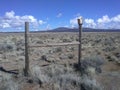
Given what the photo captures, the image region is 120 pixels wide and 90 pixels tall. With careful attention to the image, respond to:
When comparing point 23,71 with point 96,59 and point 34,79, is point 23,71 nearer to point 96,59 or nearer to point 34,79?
point 34,79

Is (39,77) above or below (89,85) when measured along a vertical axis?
above

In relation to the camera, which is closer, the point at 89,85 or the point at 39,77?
the point at 89,85

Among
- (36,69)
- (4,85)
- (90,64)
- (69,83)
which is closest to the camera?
(4,85)

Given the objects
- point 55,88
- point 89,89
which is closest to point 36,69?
point 55,88

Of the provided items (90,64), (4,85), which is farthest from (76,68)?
(4,85)

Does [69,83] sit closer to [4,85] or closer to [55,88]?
[55,88]

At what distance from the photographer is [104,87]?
33.6ft

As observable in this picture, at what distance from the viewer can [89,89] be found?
9992 millimetres

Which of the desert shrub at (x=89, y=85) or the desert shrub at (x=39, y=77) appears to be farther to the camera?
the desert shrub at (x=39, y=77)

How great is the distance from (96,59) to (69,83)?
14.3 ft

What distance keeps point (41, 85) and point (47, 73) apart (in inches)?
63.8

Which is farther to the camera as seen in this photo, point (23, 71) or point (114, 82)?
point (23, 71)

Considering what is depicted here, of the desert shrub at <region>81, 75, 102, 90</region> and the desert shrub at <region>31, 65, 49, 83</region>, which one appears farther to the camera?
the desert shrub at <region>31, 65, 49, 83</region>

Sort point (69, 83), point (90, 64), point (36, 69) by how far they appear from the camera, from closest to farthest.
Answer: point (69, 83), point (36, 69), point (90, 64)
